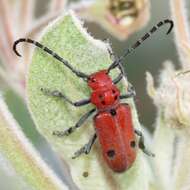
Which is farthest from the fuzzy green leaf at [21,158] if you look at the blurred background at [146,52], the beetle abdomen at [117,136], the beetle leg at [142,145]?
the blurred background at [146,52]

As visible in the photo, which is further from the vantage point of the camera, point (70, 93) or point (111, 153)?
point (111, 153)

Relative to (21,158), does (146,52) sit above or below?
below

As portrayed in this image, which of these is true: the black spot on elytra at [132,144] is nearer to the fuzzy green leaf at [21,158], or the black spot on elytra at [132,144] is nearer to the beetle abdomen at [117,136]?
the beetle abdomen at [117,136]

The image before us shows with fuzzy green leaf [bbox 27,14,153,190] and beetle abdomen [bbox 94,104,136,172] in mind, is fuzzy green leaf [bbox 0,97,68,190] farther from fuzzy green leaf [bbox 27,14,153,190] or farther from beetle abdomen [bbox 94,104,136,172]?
beetle abdomen [bbox 94,104,136,172]

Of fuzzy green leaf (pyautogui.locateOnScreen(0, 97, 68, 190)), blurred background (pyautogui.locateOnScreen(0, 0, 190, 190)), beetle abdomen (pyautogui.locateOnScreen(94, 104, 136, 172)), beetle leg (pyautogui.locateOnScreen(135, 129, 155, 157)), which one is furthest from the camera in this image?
blurred background (pyautogui.locateOnScreen(0, 0, 190, 190))

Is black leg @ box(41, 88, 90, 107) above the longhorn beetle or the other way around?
above

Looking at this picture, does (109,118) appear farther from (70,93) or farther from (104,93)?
(70,93)

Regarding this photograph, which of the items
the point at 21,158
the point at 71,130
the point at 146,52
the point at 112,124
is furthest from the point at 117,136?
the point at 146,52

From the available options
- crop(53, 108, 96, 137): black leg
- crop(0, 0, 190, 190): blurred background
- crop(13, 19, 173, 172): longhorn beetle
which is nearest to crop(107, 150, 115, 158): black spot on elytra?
crop(13, 19, 173, 172): longhorn beetle
